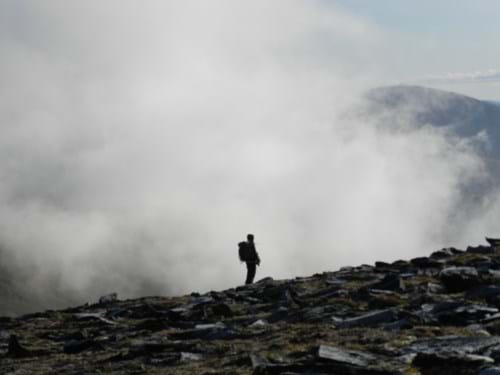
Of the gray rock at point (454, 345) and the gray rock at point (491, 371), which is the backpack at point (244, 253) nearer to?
the gray rock at point (454, 345)

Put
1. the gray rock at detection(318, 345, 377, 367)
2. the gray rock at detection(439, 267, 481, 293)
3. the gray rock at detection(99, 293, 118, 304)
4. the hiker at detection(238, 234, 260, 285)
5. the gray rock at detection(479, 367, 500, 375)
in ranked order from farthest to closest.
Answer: the hiker at detection(238, 234, 260, 285) → the gray rock at detection(99, 293, 118, 304) → the gray rock at detection(439, 267, 481, 293) → the gray rock at detection(318, 345, 377, 367) → the gray rock at detection(479, 367, 500, 375)

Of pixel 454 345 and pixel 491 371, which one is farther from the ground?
pixel 454 345

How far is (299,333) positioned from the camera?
1789cm

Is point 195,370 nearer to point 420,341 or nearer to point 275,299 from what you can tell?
point 420,341

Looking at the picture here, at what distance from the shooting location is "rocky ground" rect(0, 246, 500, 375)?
43.4 ft

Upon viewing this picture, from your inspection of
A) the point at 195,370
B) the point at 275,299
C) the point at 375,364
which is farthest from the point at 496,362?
the point at 275,299

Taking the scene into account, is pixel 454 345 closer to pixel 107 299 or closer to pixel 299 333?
pixel 299 333

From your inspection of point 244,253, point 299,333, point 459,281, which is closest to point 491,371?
point 299,333

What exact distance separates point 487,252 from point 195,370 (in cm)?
2519

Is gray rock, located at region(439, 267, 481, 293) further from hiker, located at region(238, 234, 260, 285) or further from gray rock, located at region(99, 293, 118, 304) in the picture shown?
gray rock, located at region(99, 293, 118, 304)

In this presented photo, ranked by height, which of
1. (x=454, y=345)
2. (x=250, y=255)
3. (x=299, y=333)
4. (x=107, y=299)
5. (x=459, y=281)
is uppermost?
(x=250, y=255)

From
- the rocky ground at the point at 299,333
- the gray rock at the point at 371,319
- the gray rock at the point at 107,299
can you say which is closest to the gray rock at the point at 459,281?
the rocky ground at the point at 299,333

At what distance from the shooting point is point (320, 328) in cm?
1845

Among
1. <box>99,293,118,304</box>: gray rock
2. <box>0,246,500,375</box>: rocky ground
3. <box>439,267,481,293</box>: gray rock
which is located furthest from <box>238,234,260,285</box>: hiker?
<box>439,267,481,293</box>: gray rock
